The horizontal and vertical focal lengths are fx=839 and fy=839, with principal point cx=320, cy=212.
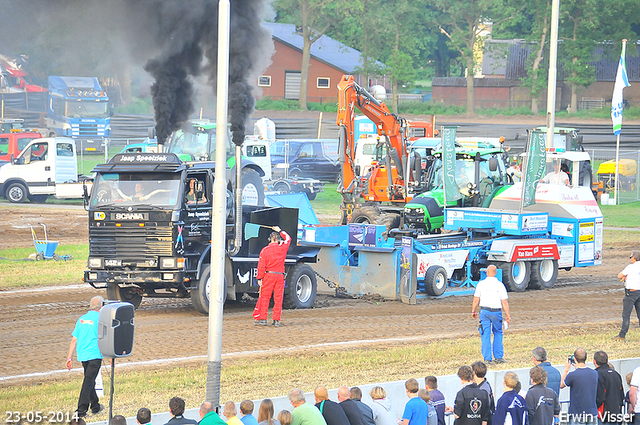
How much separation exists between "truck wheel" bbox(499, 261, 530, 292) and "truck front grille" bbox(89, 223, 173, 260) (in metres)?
8.22

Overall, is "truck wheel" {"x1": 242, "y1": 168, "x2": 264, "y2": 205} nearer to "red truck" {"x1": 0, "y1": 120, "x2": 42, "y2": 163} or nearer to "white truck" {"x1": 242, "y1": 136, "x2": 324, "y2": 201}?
"white truck" {"x1": 242, "y1": 136, "x2": 324, "y2": 201}

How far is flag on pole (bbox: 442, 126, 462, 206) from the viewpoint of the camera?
1933 centimetres

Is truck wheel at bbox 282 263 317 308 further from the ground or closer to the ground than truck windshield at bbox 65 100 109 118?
closer to the ground

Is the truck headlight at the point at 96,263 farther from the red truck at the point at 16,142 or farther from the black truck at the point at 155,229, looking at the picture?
the red truck at the point at 16,142

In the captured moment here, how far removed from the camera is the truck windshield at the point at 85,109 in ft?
147

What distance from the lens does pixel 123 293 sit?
16000mm

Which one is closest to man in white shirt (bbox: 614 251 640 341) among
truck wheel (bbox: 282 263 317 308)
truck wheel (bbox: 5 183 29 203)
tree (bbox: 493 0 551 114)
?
A: truck wheel (bbox: 282 263 317 308)

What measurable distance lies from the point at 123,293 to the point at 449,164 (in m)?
8.24

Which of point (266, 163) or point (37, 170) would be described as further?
point (266, 163)

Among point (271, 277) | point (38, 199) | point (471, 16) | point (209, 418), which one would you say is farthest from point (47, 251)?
point (471, 16)

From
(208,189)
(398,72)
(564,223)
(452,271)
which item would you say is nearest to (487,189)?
(564,223)

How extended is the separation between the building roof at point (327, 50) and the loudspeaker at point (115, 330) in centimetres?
5015

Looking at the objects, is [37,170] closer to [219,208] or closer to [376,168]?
[376,168]

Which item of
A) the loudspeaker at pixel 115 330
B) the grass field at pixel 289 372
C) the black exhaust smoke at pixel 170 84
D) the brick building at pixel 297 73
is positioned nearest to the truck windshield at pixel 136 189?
the black exhaust smoke at pixel 170 84
